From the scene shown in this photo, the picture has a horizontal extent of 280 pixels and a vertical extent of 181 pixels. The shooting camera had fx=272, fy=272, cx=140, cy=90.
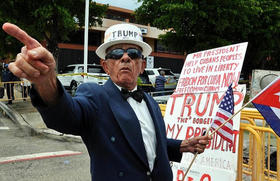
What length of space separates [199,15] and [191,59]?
1279cm

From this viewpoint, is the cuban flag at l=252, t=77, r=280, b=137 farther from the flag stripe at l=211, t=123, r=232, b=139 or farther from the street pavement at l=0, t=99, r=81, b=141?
the street pavement at l=0, t=99, r=81, b=141

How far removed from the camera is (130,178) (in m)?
1.53

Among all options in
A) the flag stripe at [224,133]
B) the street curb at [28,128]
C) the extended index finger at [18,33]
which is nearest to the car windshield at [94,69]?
the street curb at [28,128]

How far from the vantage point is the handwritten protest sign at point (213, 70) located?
3207 millimetres

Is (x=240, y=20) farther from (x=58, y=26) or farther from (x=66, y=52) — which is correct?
(x=66, y=52)

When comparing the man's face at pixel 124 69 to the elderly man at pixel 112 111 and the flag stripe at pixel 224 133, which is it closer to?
the elderly man at pixel 112 111

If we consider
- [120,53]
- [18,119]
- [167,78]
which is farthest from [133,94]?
[167,78]

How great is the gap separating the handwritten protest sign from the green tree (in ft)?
35.6

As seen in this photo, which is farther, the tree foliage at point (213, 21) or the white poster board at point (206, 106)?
the tree foliage at point (213, 21)

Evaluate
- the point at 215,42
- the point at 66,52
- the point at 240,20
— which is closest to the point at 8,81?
the point at 215,42

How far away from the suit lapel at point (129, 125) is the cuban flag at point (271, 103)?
1.15 m

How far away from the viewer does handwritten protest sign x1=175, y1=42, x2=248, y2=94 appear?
3207mm

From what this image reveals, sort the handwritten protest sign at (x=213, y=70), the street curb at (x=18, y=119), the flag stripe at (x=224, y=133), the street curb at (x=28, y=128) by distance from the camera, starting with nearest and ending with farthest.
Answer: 1. the flag stripe at (x=224, y=133)
2. the handwritten protest sign at (x=213, y=70)
3. the street curb at (x=28, y=128)
4. the street curb at (x=18, y=119)

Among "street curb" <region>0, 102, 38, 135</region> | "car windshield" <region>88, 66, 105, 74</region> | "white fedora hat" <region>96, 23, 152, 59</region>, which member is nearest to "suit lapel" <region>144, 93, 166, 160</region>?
"white fedora hat" <region>96, 23, 152, 59</region>
